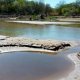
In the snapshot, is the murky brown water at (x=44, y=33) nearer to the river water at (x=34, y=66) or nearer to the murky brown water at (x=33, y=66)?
the river water at (x=34, y=66)

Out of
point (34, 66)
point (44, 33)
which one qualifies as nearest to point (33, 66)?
point (34, 66)

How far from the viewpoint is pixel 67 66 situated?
49.5 ft

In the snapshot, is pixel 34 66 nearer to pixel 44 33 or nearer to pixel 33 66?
pixel 33 66

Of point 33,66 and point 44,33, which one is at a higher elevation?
point 33,66

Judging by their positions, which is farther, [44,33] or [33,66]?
[44,33]

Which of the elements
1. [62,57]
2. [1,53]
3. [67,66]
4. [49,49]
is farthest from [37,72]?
[49,49]

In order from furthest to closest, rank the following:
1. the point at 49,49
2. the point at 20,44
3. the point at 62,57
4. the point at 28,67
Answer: the point at 20,44, the point at 49,49, the point at 62,57, the point at 28,67

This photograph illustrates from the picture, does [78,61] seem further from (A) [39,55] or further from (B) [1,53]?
(B) [1,53]

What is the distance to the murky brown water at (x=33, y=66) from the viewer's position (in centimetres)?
1280

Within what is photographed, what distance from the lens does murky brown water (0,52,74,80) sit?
42.0 ft

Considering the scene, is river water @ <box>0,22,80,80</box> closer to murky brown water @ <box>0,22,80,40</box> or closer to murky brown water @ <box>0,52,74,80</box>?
murky brown water @ <box>0,52,74,80</box>

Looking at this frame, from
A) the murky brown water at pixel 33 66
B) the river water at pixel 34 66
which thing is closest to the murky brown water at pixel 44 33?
the river water at pixel 34 66

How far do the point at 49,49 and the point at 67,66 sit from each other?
605cm

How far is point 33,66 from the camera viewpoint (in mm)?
14906
